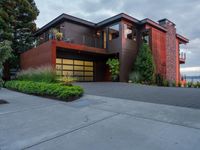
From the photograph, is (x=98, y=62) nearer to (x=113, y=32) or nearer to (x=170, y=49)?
→ (x=113, y=32)

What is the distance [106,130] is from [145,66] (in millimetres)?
11601

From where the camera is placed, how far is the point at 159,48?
1723 cm

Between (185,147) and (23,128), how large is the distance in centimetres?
335

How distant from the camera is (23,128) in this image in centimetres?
388

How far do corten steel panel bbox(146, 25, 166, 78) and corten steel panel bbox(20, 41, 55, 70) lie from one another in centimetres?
940

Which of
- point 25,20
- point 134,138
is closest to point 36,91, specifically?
point 134,138

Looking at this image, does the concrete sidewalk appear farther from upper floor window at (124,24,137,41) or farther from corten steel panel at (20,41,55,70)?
upper floor window at (124,24,137,41)

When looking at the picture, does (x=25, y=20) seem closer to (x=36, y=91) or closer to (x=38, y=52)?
(x=38, y=52)

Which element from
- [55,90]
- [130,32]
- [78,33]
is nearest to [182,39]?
[130,32]

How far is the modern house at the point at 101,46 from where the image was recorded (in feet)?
49.3

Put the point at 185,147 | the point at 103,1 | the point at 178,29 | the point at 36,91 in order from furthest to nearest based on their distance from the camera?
the point at 178,29, the point at 103,1, the point at 36,91, the point at 185,147

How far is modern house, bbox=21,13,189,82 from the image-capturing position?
49.3ft

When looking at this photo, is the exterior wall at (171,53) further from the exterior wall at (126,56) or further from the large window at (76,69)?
the large window at (76,69)

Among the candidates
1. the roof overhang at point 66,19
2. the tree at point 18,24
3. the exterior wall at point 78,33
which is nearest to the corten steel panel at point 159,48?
the exterior wall at point 78,33
